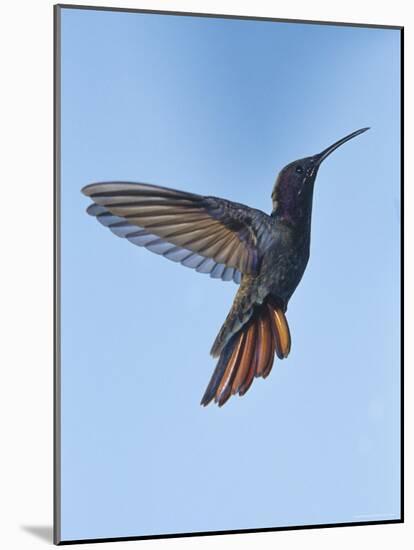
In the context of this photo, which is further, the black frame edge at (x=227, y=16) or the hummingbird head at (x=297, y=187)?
the hummingbird head at (x=297, y=187)

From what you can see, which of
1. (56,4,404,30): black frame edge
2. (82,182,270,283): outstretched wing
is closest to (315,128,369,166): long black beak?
(82,182,270,283): outstretched wing

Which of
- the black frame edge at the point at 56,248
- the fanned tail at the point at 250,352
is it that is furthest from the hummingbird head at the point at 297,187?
the black frame edge at the point at 56,248

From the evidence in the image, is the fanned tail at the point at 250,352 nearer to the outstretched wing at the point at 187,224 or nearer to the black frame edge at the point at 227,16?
the outstretched wing at the point at 187,224

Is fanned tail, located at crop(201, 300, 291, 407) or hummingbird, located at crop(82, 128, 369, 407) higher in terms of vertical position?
hummingbird, located at crop(82, 128, 369, 407)

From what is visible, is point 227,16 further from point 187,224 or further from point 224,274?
point 224,274

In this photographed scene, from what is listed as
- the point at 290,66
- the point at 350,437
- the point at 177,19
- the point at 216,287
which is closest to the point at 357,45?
the point at 290,66

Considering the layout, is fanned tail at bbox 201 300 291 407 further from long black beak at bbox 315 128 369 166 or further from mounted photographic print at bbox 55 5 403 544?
long black beak at bbox 315 128 369 166

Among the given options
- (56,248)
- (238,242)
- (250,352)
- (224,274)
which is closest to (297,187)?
(238,242)

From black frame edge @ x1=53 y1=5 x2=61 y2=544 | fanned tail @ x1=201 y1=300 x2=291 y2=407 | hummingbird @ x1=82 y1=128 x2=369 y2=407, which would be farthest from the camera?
fanned tail @ x1=201 y1=300 x2=291 y2=407

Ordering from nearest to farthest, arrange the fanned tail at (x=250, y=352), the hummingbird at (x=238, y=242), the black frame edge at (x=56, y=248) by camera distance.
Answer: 1. the black frame edge at (x=56, y=248)
2. the hummingbird at (x=238, y=242)
3. the fanned tail at (x=250, y=352)
